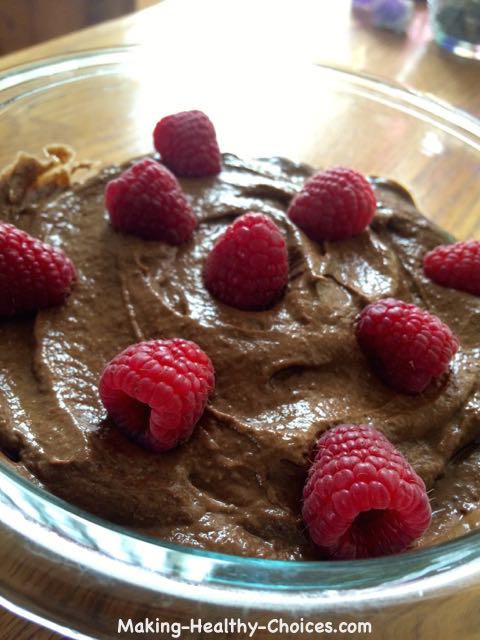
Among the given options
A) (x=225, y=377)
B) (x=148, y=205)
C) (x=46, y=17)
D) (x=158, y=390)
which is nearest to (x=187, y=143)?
(x=148, y=205)

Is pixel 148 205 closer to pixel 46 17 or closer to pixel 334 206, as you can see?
pixel 334 206

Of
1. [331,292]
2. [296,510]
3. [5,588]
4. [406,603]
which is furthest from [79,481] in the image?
[331,292]

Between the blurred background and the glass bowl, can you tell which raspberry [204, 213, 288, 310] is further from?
the blurred background

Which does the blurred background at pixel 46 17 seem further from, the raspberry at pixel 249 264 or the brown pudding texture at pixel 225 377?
the raspberry at pixel 249 264

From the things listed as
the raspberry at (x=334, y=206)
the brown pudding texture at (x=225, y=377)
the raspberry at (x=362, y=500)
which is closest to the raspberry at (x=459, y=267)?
the brown pudding texture at (x=225, y=377)

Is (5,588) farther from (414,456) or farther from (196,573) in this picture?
(414,456)

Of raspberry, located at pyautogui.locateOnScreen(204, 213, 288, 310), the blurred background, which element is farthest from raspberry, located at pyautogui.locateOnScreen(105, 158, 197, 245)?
the blurred background
